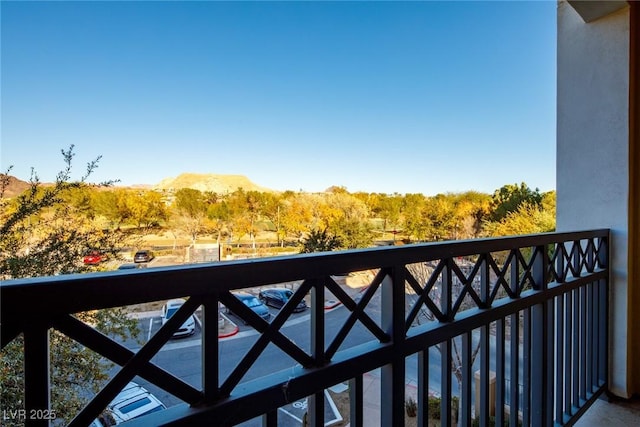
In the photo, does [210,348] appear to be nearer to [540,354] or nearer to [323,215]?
[540,354]

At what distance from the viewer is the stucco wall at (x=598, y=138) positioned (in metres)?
2.17

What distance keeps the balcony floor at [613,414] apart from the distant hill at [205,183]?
27.5 feet

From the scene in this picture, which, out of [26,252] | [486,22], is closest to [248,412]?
[26,252]

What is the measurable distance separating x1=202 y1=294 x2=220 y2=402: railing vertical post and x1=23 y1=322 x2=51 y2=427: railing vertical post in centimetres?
27

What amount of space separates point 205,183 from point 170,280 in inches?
381

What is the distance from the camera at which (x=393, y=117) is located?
16.6 meters

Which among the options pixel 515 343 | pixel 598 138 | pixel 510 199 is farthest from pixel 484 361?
pixel 510 199

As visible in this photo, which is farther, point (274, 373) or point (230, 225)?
point (230, 225)

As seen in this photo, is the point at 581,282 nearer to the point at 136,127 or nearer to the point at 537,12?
the point at 537,12

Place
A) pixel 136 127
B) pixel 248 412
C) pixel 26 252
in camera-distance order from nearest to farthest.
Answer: pixel 248 412 < pixel 26 252 < pixel 136 127

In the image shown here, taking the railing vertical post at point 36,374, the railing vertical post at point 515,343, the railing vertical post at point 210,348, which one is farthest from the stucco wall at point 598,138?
the railing vertical post at point 36,374

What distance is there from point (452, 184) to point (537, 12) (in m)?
9.95

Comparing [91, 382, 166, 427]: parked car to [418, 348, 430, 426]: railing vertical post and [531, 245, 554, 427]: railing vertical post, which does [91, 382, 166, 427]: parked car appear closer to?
[418, 348, 430, 426]: railing vertical post

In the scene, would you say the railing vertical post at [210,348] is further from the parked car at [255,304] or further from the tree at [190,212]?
the tree at [190,212]
